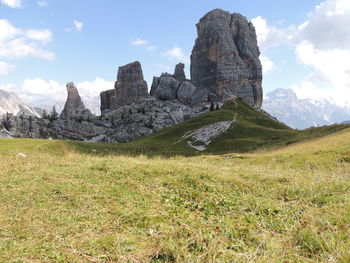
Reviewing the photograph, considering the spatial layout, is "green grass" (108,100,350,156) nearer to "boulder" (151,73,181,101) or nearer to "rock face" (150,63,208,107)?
"rock face" (150,63,208,107)

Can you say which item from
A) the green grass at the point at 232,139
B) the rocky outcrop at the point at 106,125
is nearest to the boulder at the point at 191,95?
the rocky outcrop at the point at 106,125

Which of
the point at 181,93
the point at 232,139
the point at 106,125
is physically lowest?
the point at 232,139

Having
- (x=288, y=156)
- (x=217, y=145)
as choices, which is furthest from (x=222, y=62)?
(x=288, y=156)

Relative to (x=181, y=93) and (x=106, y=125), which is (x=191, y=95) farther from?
(x=106, y=125)

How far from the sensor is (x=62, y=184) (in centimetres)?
1114

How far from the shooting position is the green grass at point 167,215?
6.28 m

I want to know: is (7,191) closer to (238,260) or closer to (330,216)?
(238,260)

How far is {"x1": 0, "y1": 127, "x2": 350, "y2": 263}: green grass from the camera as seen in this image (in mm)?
6281

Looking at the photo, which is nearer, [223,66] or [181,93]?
[223,66]

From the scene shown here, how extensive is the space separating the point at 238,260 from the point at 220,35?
202027 mm

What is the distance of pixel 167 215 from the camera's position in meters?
8.41

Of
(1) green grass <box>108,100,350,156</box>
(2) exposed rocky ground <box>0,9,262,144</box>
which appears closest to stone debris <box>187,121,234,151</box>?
(1) green grass <box>108,100,350,156</box>

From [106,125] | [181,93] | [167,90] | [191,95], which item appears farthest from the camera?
[167,90]

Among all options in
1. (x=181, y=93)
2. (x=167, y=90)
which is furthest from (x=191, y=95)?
(x=167, y=90)
